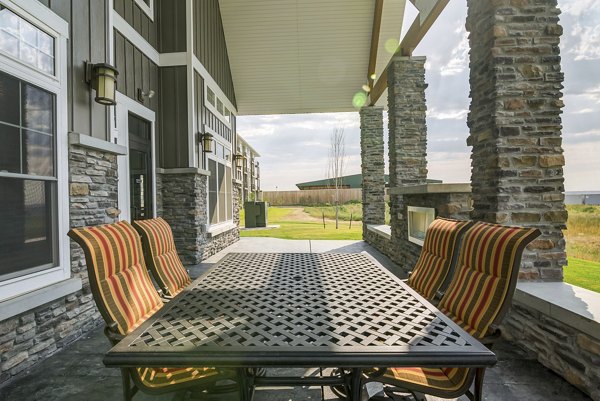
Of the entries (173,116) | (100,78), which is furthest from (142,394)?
(173,116)

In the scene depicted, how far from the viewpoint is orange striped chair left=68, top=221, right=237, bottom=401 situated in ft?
4.97

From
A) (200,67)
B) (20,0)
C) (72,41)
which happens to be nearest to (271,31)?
(200,67)

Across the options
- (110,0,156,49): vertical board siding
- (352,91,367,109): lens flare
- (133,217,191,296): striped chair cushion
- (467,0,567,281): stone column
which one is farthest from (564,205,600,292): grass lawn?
(352,91,367,109): lens flare

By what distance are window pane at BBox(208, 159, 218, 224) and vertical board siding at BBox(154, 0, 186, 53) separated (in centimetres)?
242

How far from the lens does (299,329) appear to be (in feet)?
4.58

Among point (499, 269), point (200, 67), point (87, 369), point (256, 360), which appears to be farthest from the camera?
point (200, 67)

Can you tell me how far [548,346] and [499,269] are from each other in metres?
1.30

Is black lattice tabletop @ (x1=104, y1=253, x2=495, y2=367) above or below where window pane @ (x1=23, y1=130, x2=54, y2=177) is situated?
below

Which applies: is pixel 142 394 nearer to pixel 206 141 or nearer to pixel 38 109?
pixel 38 109

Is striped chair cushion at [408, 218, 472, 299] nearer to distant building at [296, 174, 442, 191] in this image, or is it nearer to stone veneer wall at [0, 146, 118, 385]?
stone veneer wall at [0, 146, 118, 385]

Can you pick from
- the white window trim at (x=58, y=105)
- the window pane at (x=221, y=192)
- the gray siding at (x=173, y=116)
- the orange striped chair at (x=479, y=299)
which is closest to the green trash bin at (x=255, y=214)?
the window pane at (x=221, y=192)

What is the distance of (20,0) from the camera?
2.57 meters

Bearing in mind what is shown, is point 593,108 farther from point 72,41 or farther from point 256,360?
point 72,41

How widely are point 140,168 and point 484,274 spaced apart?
5.47m
